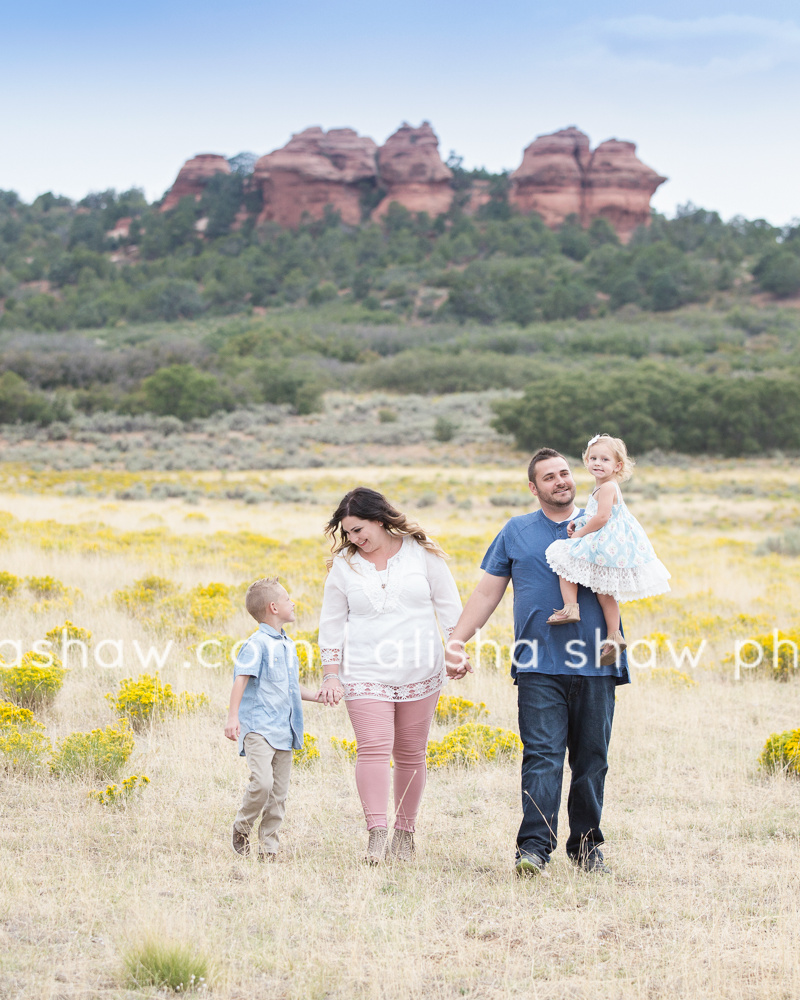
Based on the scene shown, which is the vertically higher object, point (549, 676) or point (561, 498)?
point (561, 498)

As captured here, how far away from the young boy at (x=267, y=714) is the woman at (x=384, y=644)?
7.6 inches

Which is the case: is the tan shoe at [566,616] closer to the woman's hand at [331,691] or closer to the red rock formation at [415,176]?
the woman's hand at [331,691]

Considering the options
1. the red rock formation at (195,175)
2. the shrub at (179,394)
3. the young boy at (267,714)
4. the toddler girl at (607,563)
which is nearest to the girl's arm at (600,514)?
the toddler girl at (607,563)

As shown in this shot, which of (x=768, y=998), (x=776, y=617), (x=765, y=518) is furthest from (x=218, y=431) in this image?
(x=768, y=998)

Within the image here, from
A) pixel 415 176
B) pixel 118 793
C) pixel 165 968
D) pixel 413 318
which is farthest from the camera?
pixel 415 176

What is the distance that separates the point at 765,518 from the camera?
22.4m

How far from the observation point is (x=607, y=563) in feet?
12.0

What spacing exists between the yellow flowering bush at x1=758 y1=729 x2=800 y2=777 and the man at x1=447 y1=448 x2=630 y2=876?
1860 millimetres

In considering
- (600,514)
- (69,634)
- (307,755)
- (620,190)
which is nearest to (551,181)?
(620,190)

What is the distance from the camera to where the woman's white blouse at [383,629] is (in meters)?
3.80

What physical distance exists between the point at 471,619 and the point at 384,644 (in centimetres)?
38

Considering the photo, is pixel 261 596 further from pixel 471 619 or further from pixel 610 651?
pixel 610 651

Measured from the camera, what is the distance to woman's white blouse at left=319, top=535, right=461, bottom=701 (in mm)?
3801

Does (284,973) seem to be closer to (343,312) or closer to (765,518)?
(765,518)
